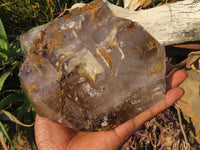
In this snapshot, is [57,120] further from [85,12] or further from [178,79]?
[178,79]

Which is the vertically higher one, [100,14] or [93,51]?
[100,14]

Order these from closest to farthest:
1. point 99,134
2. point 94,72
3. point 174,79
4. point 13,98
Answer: point 94,72 → point 99,134 → point 174,79 → point 13,98

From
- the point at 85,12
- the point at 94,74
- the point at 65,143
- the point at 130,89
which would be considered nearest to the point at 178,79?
the point at 130,89

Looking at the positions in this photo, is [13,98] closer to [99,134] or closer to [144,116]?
[99,134]

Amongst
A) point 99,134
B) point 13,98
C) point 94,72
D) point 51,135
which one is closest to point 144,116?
point 99,134

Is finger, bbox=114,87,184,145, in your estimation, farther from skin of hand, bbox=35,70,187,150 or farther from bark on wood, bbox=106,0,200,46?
bark on wood, bbox=106,0,200,46
